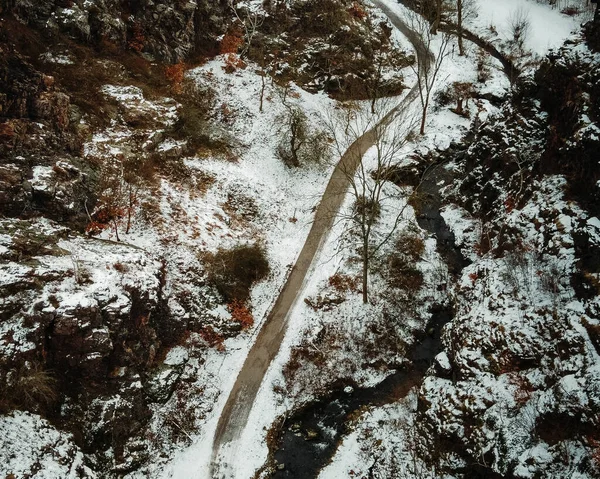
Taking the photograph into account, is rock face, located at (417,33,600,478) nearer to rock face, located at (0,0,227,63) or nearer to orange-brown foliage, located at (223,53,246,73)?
orange-brown foliage, located at (223,53,246,73)

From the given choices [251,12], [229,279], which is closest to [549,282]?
[229,279]

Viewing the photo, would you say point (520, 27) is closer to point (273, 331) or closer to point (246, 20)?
point (246, 20)

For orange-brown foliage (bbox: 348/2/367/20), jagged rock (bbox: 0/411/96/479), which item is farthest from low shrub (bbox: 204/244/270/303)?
orange-brown foliage (bbox: 348/2/367/20)

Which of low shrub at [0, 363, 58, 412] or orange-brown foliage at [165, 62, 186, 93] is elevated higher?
orange-brown foliage at [165, 62, 186, 93]

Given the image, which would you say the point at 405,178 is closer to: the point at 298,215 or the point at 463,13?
the point at 298,215

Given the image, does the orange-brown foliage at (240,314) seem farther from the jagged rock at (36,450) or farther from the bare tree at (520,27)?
the bare tree at (520,27)
